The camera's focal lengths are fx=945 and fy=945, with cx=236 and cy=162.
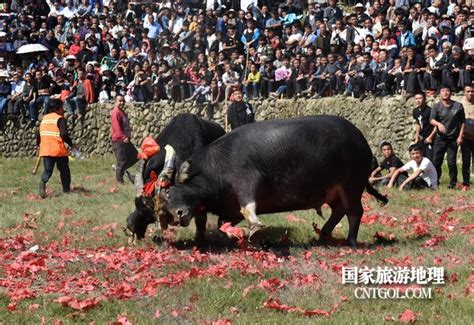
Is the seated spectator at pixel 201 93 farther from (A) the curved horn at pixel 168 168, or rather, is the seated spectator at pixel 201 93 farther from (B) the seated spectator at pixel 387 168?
(A) the curved horn at pixel 168 168

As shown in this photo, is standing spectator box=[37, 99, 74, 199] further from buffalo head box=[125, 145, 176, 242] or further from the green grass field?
buffalo head box=[125, 145, 176, 242]

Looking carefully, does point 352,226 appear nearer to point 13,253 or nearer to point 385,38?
point 13,253

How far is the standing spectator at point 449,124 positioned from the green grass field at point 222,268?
70.7 inches

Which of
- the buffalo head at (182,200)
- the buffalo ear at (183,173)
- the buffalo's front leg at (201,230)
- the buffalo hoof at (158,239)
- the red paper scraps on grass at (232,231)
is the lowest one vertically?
the buffalo hoof at (158,239)

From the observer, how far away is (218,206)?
36.1 feet

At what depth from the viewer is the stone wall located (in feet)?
71.1

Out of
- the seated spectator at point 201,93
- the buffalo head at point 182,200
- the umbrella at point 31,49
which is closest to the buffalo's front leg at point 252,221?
the buffalo head at point 182,200

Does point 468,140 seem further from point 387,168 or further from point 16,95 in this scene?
point 16,95

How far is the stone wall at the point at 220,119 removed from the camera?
2167 centimetres

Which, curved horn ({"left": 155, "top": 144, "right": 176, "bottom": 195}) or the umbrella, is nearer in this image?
curved horn ({"left": 155, "top": 144, "right": 176, "bottom": 195})

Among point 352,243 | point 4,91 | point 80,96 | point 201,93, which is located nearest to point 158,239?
point 352,243

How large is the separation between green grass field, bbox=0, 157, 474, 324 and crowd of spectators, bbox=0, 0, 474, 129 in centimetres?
657

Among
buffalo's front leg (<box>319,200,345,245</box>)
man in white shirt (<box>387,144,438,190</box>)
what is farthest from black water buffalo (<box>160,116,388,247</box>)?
man in white shirt (<box>387,144,438,190</box>)

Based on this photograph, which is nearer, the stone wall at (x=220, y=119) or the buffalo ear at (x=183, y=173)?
the buffalo ear at (x=183, y=173)
